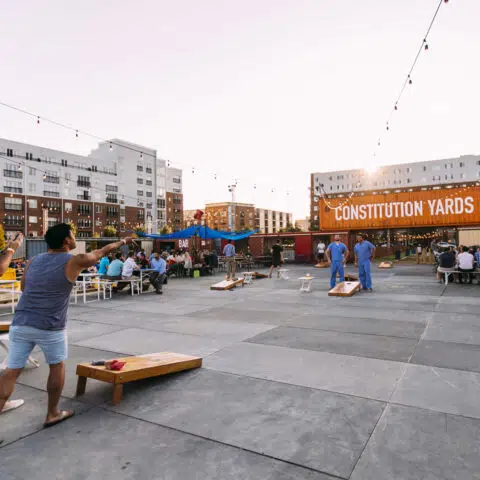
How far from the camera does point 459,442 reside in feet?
8.76

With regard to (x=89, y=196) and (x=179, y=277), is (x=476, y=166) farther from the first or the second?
(x=179, y=277)

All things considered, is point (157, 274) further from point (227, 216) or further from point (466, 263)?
point (227, 216)

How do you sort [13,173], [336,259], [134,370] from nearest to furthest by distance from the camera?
[134,370], [336,259], [13,173]

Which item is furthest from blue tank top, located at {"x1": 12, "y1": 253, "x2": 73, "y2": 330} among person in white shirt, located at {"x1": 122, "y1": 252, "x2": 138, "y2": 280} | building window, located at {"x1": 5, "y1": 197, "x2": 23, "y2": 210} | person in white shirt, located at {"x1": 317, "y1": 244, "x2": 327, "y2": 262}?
building window, located at {"x1": 5, "y1": 197, "x2": 23, "y2": 210}

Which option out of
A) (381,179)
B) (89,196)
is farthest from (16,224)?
(381,179)

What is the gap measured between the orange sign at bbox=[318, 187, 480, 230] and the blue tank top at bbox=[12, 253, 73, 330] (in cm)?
2542

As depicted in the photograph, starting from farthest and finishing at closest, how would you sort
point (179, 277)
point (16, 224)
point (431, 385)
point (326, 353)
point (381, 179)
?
point (381, 179) < point (16, 224) < point (179, 277) < point (326, 353) < point (431, 385)

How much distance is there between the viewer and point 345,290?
10875mm

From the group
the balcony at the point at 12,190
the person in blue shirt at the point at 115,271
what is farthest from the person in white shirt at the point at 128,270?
the balcony at the point at 12,190

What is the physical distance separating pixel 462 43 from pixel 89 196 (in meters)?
67.4

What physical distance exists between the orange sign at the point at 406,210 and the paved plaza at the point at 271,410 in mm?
20489

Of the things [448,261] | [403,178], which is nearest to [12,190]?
[448,261]

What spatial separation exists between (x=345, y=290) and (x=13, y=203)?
61161 mm

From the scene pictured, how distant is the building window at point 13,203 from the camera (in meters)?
57.4
